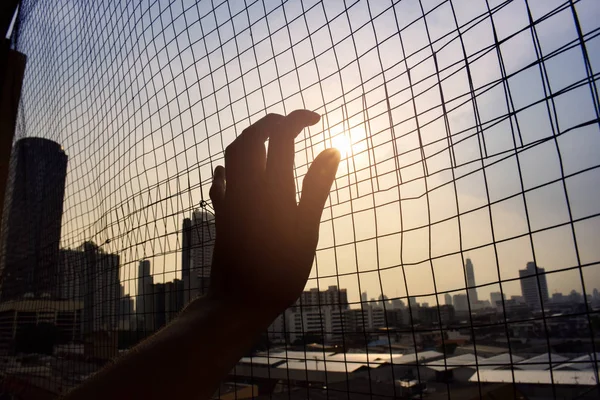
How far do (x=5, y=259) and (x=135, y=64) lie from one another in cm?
425

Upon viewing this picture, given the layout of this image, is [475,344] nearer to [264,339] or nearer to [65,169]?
[264,339]

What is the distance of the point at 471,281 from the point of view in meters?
1.06

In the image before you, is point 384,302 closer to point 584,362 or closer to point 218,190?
point 584,362

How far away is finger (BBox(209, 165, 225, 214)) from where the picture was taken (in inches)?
24.9

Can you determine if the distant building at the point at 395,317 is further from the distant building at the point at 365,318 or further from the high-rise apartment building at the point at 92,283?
the high-rise apartment building at the point at 92,283

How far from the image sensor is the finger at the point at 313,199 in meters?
0.55

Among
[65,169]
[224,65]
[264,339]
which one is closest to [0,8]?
[65,169]

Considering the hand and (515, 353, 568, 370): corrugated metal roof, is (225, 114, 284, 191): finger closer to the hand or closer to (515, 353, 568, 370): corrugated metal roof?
the hand

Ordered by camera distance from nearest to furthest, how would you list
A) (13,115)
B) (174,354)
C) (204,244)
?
(174,354)
(204,244)
(13,115)

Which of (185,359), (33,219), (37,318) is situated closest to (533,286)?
(185,359)

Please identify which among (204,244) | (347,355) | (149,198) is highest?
(149,198)

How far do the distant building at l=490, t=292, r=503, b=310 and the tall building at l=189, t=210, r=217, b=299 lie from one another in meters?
1.05

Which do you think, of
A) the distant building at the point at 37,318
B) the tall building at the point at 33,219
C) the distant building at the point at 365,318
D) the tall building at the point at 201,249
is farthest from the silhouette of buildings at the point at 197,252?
the tall building at the point at 33,219

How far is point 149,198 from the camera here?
2.10 m
